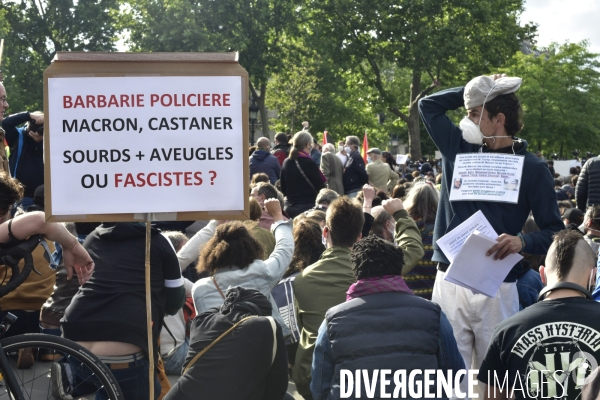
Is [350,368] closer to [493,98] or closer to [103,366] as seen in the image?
[103,366]

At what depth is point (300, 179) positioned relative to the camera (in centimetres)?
1220

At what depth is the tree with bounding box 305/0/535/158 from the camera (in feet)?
140

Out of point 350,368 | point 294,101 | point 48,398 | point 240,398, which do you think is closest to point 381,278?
point 350,368

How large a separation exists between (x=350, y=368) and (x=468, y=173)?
1311mm

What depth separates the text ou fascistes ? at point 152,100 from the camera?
4.33 m

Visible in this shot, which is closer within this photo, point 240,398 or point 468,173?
point 240,398

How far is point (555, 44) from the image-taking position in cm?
5659

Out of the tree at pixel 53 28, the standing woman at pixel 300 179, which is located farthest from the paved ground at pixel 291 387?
the tree at pixel 53 28

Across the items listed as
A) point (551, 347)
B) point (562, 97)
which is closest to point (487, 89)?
point (551, 347)

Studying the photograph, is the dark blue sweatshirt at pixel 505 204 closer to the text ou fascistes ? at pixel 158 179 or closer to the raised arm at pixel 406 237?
the raised arm at pixel 406 237

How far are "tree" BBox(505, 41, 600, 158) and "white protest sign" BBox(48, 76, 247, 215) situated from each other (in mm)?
50925

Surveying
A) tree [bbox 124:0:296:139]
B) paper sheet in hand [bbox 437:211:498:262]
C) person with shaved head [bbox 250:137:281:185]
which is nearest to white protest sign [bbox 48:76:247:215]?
paper sheet in hand [bbox 437:211:498:262]

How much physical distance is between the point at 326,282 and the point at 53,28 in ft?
169

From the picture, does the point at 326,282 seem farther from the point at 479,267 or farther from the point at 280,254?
the point at 479,267
